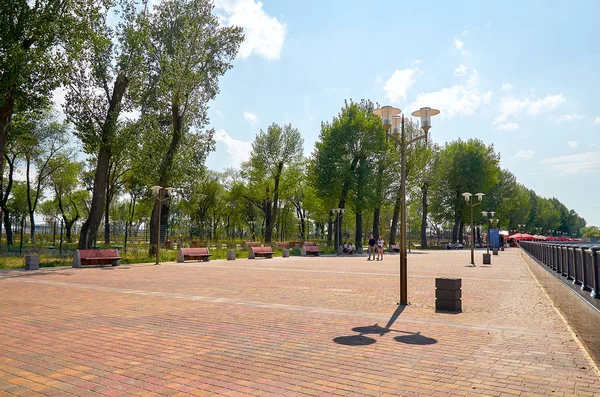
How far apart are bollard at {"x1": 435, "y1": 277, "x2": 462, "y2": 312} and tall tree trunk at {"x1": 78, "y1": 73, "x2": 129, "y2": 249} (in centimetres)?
2093

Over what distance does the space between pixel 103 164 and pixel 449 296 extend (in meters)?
22.2

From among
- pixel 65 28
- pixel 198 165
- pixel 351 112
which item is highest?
pixel 351 112

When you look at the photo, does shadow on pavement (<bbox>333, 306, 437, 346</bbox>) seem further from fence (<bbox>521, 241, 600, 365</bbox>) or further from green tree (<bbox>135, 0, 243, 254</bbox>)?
green tree (<bbox>135, 0, 243, 254</bbox>)

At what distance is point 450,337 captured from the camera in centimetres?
641

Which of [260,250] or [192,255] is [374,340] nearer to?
[192,255]

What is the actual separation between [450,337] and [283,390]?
10.6 feet

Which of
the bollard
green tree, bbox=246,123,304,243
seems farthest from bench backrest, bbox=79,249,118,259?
green tree, bbox=246,123,304,243

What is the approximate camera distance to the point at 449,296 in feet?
28.4

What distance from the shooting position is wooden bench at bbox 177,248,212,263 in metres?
25.4

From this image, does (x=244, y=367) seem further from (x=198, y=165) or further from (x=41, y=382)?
(x=198, y=165)

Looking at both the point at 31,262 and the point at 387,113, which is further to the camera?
the point at 31,262

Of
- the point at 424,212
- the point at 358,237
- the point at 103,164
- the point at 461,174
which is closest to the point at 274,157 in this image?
the point at 358,237

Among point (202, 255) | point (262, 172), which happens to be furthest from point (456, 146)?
point (202, 255)

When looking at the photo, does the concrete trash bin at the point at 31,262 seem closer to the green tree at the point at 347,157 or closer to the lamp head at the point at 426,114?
the lamp head at the point at 426,114
